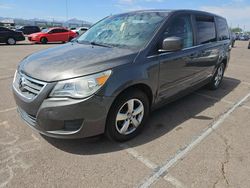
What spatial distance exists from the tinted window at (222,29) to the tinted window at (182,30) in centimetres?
180

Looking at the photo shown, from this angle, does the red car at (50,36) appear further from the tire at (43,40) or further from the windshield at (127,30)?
the windshield at (127,30)

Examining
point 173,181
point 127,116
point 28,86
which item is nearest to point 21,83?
point 28,86

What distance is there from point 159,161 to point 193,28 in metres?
2.63

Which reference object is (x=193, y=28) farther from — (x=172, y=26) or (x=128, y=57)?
(x=128, y=57)

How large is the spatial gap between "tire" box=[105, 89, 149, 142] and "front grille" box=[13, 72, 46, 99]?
884mm

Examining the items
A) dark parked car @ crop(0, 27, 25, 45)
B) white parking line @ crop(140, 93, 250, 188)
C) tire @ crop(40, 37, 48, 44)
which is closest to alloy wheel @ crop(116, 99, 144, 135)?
white parking line @ crop(140, 93, 250, 188)

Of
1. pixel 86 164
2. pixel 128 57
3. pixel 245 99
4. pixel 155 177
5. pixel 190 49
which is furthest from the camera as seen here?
pixel 245 99

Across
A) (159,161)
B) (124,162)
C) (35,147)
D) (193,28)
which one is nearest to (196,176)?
(159,161)

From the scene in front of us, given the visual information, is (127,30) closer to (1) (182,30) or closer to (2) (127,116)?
(1) (182,30)

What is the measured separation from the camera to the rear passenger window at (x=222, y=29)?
552 cm

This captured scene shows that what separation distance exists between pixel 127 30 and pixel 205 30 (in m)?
1.98

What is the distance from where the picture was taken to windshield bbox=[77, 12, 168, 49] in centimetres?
332

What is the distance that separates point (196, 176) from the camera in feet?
8.21

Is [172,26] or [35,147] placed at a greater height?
[172,26]
